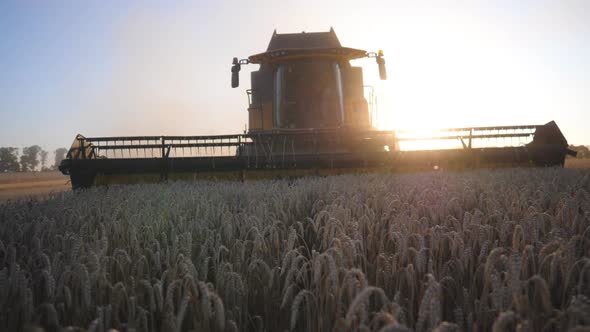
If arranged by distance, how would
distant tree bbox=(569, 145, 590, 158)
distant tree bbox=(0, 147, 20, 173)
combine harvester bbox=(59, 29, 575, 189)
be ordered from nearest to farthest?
1. combine harvester bbox=(59, 29, 575, 189)
2. distant tree bbox=(569, 145, 590, 158)
3. distant tree bbox=(0, 147, 20, 173)

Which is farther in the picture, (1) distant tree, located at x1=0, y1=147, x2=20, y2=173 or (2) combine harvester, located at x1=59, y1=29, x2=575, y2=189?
(1) distant tree, located at x1=0, y1=147, x2=20, y2=173

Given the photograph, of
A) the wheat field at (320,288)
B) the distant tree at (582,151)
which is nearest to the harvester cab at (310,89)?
the wheat field at (320,288)

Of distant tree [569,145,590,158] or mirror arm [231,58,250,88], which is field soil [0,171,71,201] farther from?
distant tree [569,145,590,158]

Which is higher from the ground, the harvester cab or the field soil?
the harvester cab

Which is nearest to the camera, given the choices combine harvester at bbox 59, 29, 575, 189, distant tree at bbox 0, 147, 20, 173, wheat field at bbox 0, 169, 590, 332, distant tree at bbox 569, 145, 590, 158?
wheat field at bbox 0, 169, 590, 332

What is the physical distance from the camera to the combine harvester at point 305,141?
1028cm

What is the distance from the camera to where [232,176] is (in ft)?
34.1

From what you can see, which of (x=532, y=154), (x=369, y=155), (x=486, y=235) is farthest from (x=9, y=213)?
(x=532, y=154)

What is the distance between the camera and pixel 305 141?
458 inches

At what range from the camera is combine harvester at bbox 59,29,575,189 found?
10.3 m

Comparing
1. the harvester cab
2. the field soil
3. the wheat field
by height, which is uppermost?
the harvester cab

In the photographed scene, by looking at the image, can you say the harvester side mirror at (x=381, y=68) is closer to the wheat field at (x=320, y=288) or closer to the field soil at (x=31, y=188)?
the field soil at (x=31, y=188)

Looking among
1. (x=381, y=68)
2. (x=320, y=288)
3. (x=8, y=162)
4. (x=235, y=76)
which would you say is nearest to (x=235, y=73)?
(x=235, y=76)

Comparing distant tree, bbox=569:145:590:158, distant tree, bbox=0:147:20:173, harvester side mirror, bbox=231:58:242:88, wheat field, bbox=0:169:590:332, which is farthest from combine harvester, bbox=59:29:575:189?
distant tree, bbox=0:147:20:173
